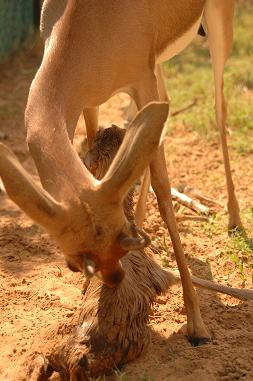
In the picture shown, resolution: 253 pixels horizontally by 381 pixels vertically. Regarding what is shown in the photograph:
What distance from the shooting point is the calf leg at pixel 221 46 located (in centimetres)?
619

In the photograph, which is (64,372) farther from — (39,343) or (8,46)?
(8,46)

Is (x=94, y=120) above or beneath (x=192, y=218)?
above

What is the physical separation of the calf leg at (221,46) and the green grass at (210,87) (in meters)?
1.11

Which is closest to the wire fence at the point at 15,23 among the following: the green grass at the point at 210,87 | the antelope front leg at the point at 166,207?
the green grass at the point at 210,87

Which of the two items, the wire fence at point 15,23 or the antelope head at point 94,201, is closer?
the antelope head at point 94,201

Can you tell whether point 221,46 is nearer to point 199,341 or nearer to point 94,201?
point 199,341

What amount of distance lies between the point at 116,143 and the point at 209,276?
1.48 metres

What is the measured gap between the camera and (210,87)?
30.1ft

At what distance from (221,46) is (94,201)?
3.04 meters

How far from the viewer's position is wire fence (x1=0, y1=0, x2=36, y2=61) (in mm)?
9842

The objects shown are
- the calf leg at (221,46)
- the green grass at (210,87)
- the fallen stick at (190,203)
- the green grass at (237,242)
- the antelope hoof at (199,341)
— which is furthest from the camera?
the green grass at (210,87)

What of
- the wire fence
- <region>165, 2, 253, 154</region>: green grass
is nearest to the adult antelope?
<region>165, 2, 253, 154</region>: green grass

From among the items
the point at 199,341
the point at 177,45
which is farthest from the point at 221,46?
the point at 199,341

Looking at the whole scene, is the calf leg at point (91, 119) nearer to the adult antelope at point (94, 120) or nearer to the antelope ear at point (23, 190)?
the adult antelope at point (94, 120)
